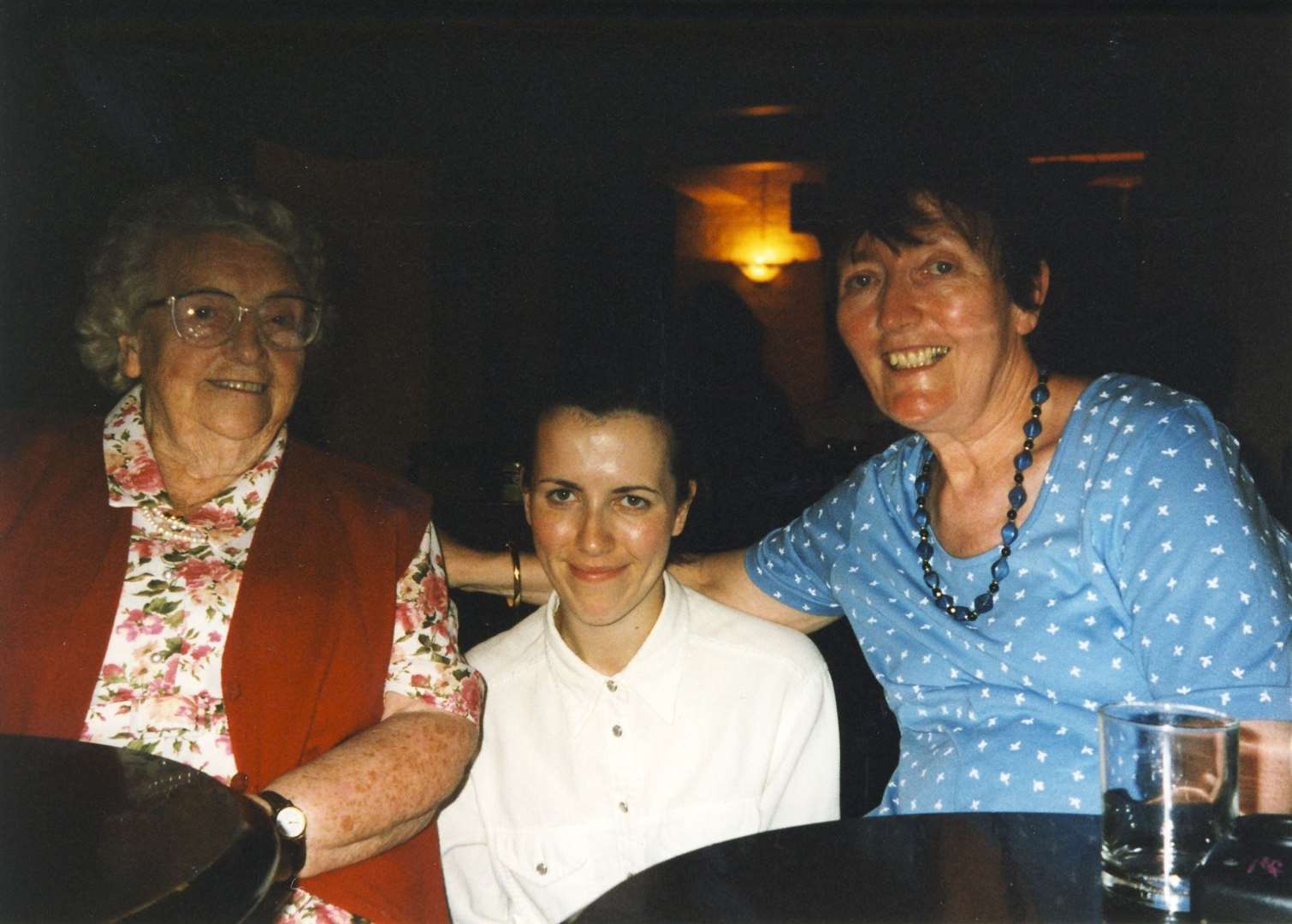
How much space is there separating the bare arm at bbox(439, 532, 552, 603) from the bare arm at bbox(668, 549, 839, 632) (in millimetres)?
240

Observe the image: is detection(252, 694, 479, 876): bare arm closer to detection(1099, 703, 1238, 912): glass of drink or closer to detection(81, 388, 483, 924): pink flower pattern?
detection(81, 388, 483, 924): pink flower pattern

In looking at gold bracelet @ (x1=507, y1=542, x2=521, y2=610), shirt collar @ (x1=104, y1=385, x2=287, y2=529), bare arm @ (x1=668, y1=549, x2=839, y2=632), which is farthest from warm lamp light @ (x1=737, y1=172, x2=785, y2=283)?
shirt collar @ (x1=104, y1=385, x2=287, y2=529)

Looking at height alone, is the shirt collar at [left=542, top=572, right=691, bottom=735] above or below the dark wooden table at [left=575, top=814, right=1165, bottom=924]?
below

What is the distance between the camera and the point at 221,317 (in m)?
1.56

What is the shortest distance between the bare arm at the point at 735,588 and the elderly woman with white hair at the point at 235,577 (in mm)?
500

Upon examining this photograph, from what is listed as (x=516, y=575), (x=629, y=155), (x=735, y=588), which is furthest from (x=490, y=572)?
(x=629, y=155)

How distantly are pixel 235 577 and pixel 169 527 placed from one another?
0.13 m

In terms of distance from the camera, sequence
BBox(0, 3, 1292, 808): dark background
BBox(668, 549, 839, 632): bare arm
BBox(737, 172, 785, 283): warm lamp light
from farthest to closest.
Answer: BBox(737, 172, 785, 283): warm lamp light
BBox(668, 549, 839, 632): bare arm
BBox(0, 3, 1292, 808): dark background

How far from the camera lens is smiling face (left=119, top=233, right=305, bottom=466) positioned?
1.55 meters

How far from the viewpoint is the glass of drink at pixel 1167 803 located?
870 millimetres

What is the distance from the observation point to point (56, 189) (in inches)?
75.1

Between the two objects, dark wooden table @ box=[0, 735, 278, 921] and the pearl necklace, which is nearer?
dark wooden table @ box=[0, 735, 278, 921]

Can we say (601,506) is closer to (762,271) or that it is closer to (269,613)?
(269,613)

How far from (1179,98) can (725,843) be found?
1650mm
